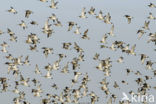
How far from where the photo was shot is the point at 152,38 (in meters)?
128

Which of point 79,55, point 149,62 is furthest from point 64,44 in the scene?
point 149,62

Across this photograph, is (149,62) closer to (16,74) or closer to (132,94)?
(132,94)

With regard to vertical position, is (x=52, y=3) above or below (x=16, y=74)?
A: above

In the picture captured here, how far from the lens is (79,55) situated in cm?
13050

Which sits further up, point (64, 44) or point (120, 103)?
point (64, 44)

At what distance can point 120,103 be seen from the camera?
136375 mm

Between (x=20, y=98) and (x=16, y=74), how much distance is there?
401 centimetres

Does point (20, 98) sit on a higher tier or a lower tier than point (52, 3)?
lower

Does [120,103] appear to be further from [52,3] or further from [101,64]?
[52,3]

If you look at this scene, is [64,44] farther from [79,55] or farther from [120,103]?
[120,103]

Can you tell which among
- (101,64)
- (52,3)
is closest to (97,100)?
(101,64)

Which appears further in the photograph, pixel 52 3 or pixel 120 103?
pixel 120 103

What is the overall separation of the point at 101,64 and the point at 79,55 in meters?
3.78

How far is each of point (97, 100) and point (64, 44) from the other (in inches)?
334
